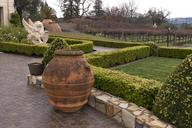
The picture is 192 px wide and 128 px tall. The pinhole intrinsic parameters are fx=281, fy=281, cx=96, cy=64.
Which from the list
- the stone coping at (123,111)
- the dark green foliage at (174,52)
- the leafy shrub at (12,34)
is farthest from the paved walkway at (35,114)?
the dark green foliage at (174,52)

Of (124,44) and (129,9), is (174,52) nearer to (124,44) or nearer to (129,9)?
(124,44)

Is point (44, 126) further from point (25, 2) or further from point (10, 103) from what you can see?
point (25, 2)

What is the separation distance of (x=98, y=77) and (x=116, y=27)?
30239 millimetres

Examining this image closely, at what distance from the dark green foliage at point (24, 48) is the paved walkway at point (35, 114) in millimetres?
5409

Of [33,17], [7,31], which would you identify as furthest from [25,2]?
[7,31]

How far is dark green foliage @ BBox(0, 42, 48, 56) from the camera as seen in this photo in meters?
12.6

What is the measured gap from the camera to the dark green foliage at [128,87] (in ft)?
16.3

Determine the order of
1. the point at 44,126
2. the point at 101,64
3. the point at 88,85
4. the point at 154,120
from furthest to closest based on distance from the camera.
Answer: the point at 101,64, the point at 88,85, the point at 44,126, the point at 154,120

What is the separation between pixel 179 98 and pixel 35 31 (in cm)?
1119

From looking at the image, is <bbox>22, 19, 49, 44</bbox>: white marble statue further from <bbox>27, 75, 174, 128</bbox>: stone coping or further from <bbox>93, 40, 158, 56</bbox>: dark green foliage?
<bbox>27, 75, 174, 128</bbox>: stone coping

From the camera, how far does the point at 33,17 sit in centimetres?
3441

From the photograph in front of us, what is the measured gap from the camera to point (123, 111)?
193 inches

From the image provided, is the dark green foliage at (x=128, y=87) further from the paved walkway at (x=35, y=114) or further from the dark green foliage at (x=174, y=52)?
the dark green foliage at (x=174, y=52)

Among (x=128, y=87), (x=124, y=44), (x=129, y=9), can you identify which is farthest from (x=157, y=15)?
(x=128, y=87)
